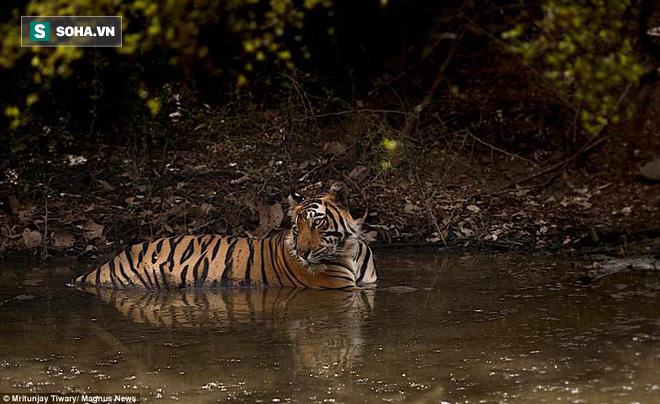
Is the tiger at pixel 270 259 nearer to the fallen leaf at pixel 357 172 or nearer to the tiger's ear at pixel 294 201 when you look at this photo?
the tiger's ear at pixel 294 201

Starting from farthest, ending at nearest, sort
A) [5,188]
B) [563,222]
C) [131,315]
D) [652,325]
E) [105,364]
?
[5,188]
[563,222]
[131,315]
[652,325]
[105,364]

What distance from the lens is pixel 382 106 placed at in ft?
36.1

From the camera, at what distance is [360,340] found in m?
4.96

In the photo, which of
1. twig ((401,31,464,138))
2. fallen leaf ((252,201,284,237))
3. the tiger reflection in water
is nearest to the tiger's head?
the tiger reflection in water

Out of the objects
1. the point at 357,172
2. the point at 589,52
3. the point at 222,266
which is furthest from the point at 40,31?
the point at 589,52

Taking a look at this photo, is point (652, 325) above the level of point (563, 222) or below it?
below

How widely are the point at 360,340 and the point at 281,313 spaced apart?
97 centimetres

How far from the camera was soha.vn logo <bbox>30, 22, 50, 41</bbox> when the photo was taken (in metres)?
9.36

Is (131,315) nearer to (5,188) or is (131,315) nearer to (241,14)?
(5,188)

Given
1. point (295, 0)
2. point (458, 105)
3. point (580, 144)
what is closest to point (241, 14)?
point (295, 0)

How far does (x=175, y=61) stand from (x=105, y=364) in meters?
6.75

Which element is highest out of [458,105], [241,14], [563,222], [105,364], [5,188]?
[241,14]

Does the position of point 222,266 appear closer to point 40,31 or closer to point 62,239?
point 62,239

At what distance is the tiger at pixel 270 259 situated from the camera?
661cm
